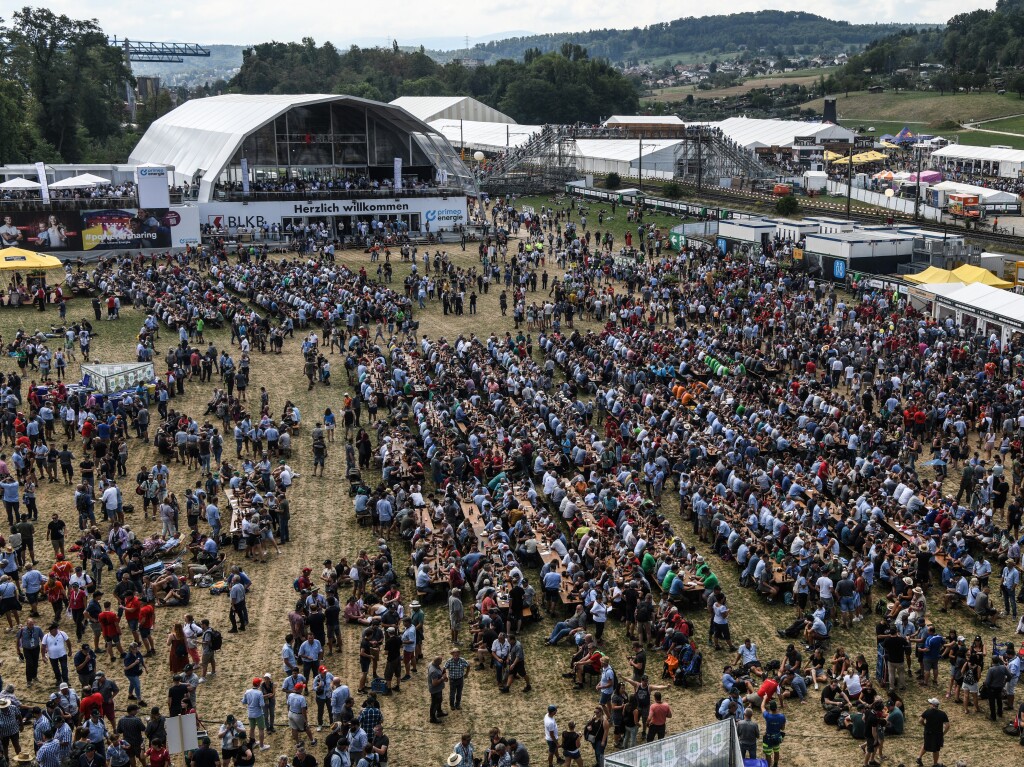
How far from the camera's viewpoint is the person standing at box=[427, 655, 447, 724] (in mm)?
14633

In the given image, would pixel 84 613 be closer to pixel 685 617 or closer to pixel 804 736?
pixel 685 617

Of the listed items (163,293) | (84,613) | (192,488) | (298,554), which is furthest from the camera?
(163,293)

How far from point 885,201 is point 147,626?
59024 millimetres

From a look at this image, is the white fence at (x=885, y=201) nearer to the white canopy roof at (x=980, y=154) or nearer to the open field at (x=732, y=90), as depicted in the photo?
the white canopy roof at (x=980, y=154)

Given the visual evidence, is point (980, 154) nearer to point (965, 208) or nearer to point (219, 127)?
point (965, 208)

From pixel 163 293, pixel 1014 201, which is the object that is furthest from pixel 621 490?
pixel 1014 201

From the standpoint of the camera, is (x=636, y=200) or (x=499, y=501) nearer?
(x=499, y=501)

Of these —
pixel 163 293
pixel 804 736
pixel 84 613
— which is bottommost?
pixel 804 736

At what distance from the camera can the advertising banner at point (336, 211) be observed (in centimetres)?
5316

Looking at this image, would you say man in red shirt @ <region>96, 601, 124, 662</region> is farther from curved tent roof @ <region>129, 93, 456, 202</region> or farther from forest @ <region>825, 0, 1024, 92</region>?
forest @ <region>825, 0, 1024, 92</region>

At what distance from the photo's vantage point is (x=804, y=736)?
47.9ft

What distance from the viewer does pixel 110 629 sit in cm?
1603

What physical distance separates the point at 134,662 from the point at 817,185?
68.0 metres

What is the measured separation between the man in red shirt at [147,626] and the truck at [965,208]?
51838 mm
